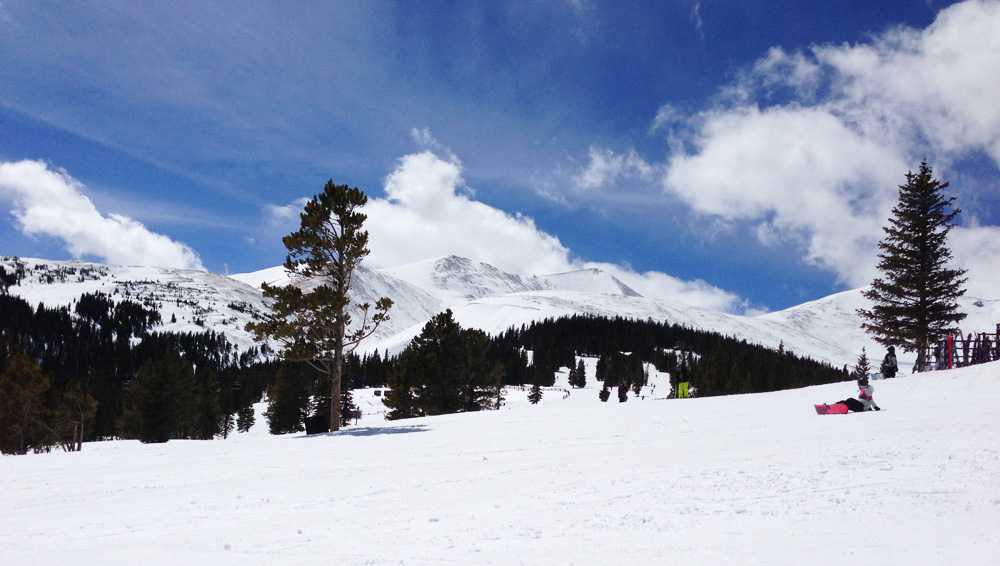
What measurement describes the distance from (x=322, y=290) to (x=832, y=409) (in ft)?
66.2

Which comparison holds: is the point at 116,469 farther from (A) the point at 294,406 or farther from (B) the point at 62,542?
(A) the point at 294,406

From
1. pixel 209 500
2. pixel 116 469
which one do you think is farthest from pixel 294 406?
pixel 209 500

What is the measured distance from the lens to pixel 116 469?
13.6 m

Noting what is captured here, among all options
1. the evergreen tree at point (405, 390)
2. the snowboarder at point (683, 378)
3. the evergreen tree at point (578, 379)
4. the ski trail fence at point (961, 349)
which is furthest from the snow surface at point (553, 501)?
the evergreen tree at point (578, 379)

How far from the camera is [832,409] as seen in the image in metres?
18.2

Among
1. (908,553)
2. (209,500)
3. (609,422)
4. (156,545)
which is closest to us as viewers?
(908,553)

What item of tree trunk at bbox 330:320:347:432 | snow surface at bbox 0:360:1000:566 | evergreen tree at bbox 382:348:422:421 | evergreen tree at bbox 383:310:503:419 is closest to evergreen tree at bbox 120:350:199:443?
evergreen tree at bbox 382:348:422:421

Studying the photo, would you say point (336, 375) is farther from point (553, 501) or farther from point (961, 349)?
point (961, 349)

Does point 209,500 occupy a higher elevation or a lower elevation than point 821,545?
lower

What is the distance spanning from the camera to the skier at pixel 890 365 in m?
28.5

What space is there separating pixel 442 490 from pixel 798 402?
19291mm

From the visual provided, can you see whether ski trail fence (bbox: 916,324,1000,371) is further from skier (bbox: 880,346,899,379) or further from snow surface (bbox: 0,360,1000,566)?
snow surface (bbox: 0,360,1000,566)

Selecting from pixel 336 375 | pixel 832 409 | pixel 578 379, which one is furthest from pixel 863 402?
pixel 578 379

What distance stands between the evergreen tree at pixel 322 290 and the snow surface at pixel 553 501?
9.14 metres
